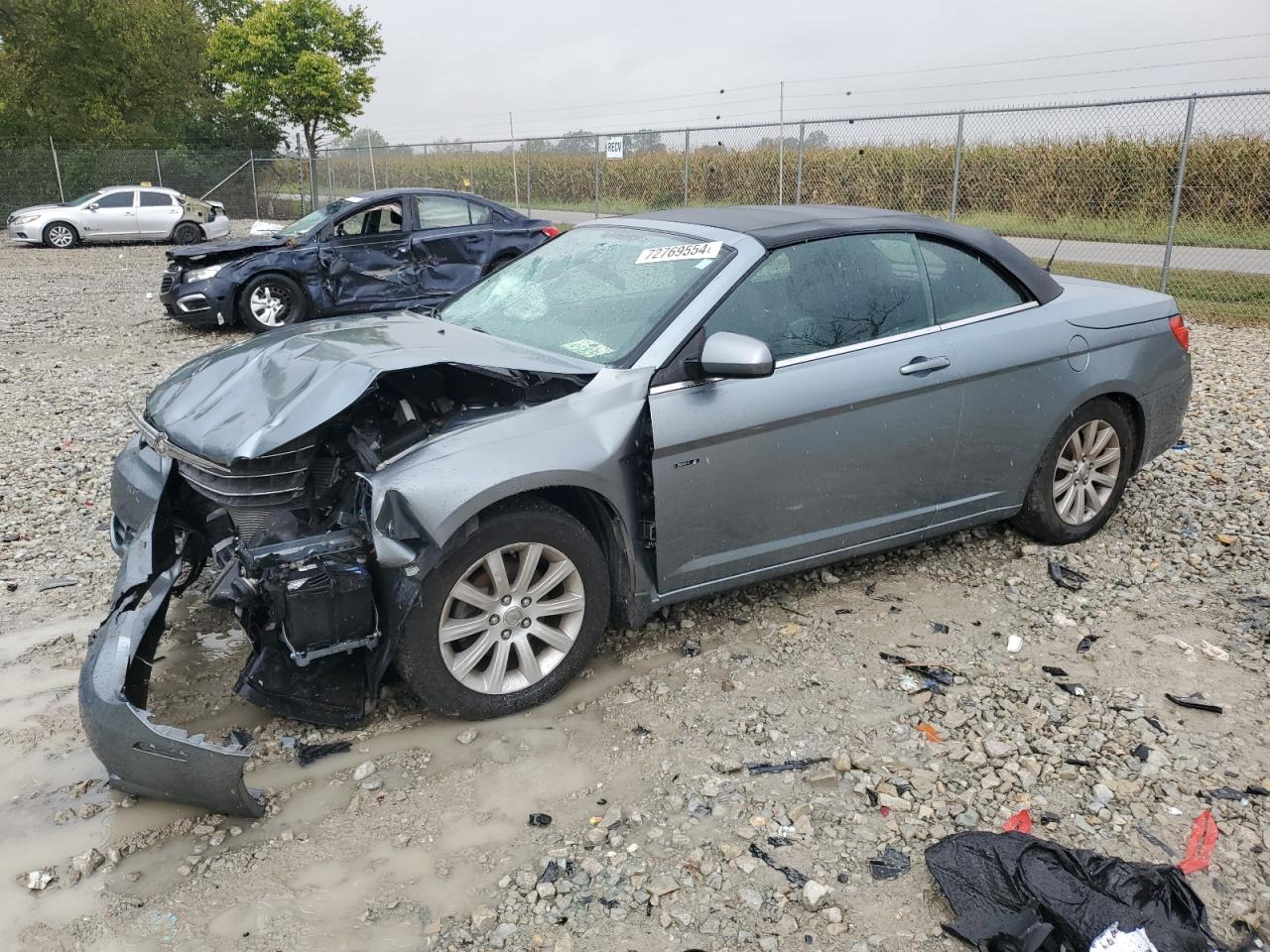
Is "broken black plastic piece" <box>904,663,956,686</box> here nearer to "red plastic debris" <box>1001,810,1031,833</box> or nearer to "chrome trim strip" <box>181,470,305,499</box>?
"red plastic debris" <box>1001,810,1031,833</box>

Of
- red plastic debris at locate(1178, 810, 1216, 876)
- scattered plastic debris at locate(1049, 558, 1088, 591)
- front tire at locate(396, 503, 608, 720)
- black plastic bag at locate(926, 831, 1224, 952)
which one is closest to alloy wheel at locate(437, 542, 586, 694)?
front tire at locate(396, 503, 608, 720)

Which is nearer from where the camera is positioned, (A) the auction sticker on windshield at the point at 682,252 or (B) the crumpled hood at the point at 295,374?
(B) the crumpled hood at the point at 295,374

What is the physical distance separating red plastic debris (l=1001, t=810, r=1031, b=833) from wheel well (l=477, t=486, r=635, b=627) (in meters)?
1.50

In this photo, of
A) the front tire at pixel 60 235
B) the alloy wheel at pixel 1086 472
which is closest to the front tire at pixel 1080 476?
the alloy wheel at pixel 1086 472

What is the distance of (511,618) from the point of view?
350cm

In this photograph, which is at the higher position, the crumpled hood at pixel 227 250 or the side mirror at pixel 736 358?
the side mirror at pixel 736 358

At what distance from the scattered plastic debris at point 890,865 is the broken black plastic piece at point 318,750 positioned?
180 cm

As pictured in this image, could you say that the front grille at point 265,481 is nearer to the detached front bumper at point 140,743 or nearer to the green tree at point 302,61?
the detached front bumper at point 140,743

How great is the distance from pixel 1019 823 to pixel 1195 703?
116 centimetres

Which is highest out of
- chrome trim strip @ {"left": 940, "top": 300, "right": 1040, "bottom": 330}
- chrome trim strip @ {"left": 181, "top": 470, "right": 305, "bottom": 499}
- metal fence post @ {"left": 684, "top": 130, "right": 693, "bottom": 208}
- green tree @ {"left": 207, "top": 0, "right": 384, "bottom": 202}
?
green tree @ {"left": 207, "top": 0, "right": 384, "bottom": 202}

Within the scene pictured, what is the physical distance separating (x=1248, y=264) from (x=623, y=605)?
1245 centimetres

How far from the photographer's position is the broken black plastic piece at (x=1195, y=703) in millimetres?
3641

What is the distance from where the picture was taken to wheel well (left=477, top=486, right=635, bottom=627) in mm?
3611

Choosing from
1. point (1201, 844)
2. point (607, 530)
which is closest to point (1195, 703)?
point (1201, 844)
